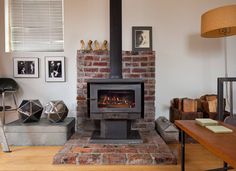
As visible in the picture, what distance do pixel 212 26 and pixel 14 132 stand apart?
8.89 feet

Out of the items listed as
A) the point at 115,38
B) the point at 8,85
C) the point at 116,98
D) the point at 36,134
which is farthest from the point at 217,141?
the point at 8,85

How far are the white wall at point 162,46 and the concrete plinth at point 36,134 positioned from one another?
578 mm

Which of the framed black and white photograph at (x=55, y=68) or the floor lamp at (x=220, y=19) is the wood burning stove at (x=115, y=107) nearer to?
the framed black and white photograph at (x=55, y=68)

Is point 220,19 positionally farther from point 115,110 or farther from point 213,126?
point 115,110

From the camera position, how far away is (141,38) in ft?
10.8

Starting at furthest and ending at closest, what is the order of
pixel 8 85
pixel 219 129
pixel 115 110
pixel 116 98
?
pixel 8 85, pixel 116 98, pixel 115 110, pixel 219 129

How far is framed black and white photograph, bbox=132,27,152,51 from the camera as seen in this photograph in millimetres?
3283

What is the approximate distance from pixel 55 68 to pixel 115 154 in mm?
1681

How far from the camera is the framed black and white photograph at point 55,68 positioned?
3311 mm

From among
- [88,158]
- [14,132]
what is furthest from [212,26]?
[14,132]

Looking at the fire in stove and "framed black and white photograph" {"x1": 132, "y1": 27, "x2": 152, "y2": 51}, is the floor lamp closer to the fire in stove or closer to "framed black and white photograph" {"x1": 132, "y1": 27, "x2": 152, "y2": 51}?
"framed black and white photograph" {"x1": 132, "y1": 27, "x2": 152, "y2": 51}

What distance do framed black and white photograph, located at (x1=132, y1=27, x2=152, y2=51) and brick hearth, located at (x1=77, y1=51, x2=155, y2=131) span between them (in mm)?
93

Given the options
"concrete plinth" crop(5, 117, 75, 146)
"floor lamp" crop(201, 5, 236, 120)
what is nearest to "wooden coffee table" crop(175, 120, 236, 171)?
"floor lamp" crop(201, 5, 236, 120)

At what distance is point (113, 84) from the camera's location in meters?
2.78
